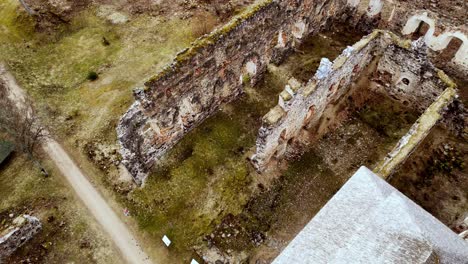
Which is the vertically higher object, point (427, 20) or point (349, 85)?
point (427, 20)

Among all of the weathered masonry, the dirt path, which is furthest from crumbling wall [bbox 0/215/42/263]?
the weathered masonry

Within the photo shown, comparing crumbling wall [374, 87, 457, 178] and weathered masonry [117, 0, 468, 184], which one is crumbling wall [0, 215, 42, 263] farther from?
crumbling wall [374, 87, 457, 178]

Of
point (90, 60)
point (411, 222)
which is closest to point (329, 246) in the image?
point (411, 222)

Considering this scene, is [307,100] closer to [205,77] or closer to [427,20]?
[205,77]

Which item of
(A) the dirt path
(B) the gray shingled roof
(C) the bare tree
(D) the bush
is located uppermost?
(B) the gray shingled roof

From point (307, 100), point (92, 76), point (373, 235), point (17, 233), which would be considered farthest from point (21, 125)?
point (373, 235)
